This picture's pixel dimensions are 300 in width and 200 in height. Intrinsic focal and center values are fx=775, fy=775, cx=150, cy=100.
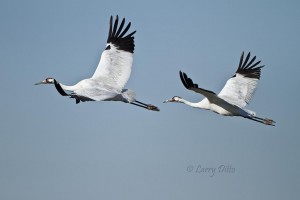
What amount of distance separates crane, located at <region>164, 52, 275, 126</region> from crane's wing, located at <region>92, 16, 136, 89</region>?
2433 mm

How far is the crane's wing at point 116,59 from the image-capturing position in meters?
22.4

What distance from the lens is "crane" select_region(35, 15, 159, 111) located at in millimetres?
21564

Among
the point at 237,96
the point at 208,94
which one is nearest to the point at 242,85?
the point at 237,96

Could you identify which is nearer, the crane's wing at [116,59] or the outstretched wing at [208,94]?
the outstretched wing at [208,94]

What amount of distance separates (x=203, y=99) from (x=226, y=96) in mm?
853

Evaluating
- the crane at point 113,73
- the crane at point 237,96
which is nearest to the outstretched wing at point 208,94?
the crane at point 237,96

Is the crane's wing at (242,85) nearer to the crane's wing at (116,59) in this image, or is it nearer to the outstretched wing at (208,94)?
the outstretched wing at (208,94)

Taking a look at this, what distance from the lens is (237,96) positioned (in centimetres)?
2359

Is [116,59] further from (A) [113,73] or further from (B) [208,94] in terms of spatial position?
(B) [208,94]

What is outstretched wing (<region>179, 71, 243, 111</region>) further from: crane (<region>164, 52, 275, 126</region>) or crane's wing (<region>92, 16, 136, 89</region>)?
crane's wing (<region>92, 16, 136, 89</region>)

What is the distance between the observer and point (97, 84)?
21.8m

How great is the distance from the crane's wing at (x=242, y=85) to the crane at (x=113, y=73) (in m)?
2.96

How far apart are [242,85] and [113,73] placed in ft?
13.8

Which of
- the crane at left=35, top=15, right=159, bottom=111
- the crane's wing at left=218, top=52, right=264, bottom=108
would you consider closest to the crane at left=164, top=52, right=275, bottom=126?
the crane's wing at left=218, top=52, right=264, bottom=108
